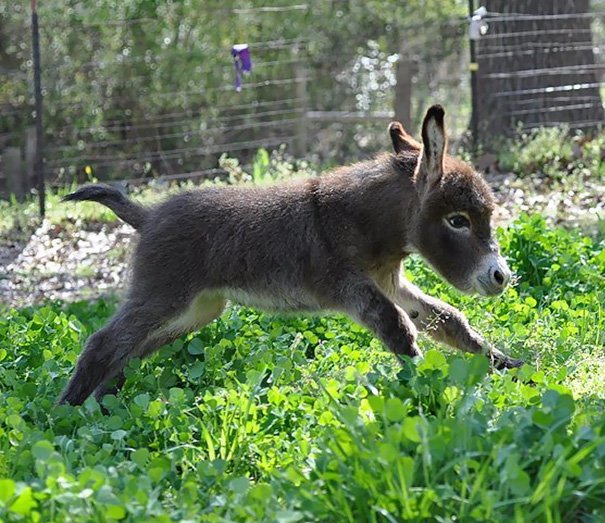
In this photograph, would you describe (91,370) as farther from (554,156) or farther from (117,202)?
(554,156)

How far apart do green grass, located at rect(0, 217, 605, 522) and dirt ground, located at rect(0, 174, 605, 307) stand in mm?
3796

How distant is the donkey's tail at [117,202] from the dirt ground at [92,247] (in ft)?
13.9

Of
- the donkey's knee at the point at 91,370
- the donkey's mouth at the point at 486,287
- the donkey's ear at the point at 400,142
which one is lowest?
the donkey's knee at the point at 91,370

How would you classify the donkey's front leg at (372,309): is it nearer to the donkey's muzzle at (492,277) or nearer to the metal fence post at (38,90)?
the donkey's muzzle at (492,277)

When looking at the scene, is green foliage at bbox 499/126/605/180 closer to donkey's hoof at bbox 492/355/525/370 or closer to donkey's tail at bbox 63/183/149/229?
donkey's hoof at bbox 492/355/525/370

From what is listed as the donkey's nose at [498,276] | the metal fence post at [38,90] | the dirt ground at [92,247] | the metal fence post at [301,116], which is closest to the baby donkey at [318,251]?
the donkey's nose at [498,276]

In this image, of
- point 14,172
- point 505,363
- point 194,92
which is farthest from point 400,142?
point 14,172

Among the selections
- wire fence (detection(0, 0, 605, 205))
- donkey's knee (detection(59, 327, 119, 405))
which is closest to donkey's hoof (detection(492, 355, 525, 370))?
donkey's knee (detection(59, 327, 119, 405))

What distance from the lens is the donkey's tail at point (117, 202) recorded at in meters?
6.56

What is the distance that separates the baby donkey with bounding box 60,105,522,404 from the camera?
613cm

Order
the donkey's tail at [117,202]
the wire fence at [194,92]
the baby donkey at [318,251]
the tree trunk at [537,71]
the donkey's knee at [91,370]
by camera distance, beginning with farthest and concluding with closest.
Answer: the wire fence at [194,92], the tree trunk at [537,71], the donkey's tail at [117,202], the baby donkey at [318,251], the donkey's knee at [91,370]

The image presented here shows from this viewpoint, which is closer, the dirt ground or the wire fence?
the dirt ground

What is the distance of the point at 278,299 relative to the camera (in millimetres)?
6391

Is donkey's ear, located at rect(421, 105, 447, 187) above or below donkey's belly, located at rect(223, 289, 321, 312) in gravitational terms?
above
